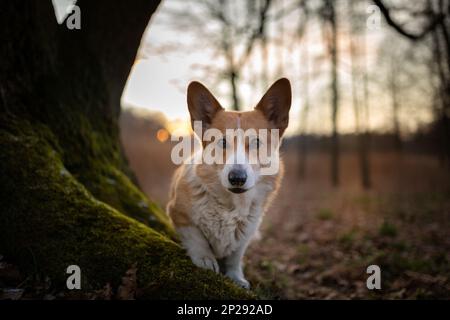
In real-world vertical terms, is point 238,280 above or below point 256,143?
below

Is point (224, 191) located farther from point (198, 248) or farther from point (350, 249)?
point (350, 249)

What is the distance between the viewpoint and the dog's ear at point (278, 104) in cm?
323

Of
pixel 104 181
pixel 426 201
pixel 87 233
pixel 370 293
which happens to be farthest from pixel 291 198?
pixel 87 233

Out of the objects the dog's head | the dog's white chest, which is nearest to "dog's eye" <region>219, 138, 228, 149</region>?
the dog's head

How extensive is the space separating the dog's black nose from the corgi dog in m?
0.19

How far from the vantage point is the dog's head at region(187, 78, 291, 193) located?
2.97 m

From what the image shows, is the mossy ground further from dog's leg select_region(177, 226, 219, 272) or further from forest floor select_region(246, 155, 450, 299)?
forest floor select_region(246, 155, 450, 299)

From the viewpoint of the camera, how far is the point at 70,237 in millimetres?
2639

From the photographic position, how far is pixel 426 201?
1054 centimetres

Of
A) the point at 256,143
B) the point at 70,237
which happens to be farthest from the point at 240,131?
the point at 70,237

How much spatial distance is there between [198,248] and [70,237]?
1.04 meters

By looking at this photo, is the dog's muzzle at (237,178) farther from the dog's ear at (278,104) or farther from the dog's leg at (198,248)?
the dog's ear at (278,104)

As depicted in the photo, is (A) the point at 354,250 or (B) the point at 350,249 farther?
(B) the point at 350,249
